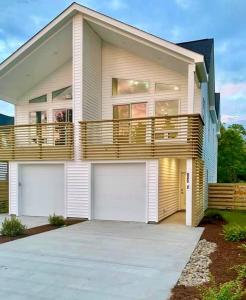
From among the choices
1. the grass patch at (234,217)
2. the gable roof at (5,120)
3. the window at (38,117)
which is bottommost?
the grass patch at (234,217)

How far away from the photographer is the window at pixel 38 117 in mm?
15883

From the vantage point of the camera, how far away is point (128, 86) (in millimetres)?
14375

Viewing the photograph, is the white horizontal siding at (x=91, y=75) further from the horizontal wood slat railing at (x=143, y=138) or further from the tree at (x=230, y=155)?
the tree at (x=230, y=155)

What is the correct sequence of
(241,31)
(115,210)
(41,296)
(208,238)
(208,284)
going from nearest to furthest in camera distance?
(41,296)
(208,284)
(208,238)
(115,210)
(241,31)

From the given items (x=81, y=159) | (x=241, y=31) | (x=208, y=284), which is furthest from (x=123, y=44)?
(x=241, y=31)

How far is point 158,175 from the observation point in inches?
468

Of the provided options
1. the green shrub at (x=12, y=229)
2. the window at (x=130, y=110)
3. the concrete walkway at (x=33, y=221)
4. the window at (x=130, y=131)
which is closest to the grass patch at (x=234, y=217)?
the window at (x=130, y=131)

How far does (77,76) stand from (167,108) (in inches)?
155

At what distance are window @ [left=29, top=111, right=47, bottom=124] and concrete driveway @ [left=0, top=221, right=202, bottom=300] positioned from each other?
7156 mm

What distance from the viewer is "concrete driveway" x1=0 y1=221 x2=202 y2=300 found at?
494cm

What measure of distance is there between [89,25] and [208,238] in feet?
31.6

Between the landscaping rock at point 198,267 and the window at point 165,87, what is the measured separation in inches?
280

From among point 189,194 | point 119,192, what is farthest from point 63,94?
point 189,194

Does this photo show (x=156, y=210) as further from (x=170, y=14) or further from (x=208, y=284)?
(x=170, y=14)
